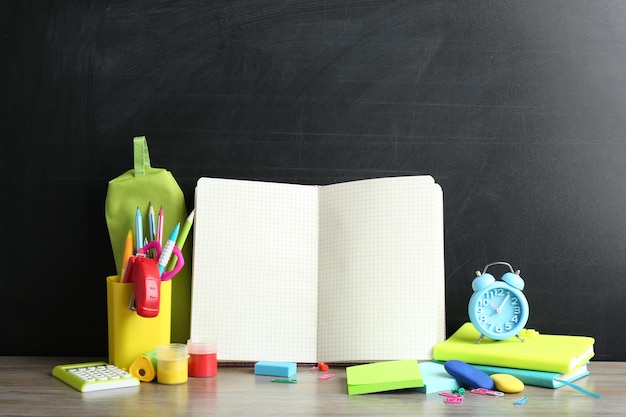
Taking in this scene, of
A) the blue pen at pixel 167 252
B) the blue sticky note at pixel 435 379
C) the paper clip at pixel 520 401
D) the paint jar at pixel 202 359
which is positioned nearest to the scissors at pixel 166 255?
the blue pen at pixel 167 252

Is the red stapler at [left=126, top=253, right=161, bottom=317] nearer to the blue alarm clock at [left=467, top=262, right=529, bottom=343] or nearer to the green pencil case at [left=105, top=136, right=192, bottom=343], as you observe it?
the green pencil case at [left=105, top=136, right=192, bottom=343]

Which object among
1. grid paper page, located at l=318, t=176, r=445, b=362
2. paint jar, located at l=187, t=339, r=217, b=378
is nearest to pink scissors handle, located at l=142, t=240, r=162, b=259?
paint jar, located at l=187, t=339, r=217, b=378

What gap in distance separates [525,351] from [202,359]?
1.58 ft

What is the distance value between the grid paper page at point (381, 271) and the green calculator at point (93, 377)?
32 cm

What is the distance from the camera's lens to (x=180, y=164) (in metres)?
1.39

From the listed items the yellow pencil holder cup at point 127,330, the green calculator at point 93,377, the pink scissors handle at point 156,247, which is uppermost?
the pink scissors handle at point 156,247

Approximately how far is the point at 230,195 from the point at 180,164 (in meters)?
0.13

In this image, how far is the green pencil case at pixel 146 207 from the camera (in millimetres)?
1323

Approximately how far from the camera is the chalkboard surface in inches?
54.2

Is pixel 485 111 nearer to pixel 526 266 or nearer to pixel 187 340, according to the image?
pixel 526 266

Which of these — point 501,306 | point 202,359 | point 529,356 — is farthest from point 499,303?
point 202,359

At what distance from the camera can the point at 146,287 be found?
1.15 metres

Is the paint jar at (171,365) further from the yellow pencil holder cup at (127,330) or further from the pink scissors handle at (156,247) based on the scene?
the pink scissors handle at (156,247)

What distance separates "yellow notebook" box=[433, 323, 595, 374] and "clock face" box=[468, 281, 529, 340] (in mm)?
22
